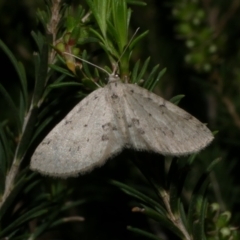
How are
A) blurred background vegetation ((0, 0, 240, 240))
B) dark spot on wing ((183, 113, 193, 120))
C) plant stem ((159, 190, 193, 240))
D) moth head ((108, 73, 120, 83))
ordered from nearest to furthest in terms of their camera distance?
plant stem ((159, 190, 193, 240)) → moth head ((108, 73, 120, 83)) → dark spot on wing ((183, 113, 193, 120)) → blurred background vegetation ((0, 0, 240, 240))

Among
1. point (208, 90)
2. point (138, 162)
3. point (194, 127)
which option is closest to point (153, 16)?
point (208, 90)

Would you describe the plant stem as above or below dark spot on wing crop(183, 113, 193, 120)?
below

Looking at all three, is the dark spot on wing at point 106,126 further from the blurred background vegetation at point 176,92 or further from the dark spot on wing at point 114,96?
the blurred background vegetation at point 176,92

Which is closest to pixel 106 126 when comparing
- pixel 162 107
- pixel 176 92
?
pixel 162 107

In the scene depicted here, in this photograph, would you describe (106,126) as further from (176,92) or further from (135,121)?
(176,92)

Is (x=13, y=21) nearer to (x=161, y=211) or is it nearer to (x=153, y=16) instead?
(x=153, y=16)

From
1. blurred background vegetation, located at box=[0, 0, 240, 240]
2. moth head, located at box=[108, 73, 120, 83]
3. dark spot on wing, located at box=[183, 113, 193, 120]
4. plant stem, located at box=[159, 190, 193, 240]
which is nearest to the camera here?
plant stem, located at box=[159, 190, 193, 240]

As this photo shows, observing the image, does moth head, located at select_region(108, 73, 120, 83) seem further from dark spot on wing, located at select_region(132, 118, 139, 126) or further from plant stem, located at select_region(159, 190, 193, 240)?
plant stem, located at select_region(159, 190, 193, 240)

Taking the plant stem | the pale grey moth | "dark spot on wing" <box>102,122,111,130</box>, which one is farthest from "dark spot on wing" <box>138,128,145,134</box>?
the plant stem
